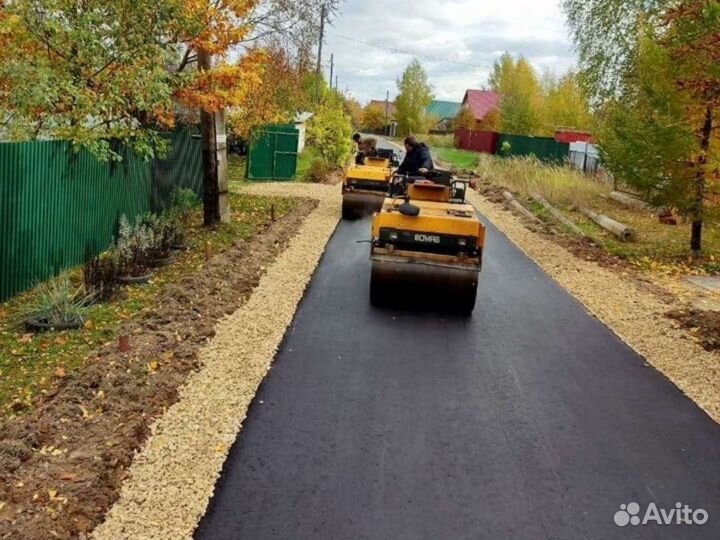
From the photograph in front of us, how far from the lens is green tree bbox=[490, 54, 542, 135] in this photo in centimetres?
5394

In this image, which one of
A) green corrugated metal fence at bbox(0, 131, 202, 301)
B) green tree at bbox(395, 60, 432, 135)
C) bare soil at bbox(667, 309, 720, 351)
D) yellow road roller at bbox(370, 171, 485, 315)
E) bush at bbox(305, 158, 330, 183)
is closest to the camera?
green corrugated metal fence at bbox(0, 131, 202, 301)

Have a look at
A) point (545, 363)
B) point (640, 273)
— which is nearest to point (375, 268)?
point (545, 363)

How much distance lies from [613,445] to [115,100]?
280 inches

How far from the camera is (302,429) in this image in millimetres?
5391

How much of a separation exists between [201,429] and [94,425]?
78 centimetres

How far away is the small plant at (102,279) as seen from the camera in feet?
27.7

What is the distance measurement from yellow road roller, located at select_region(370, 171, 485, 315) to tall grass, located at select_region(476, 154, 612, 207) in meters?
14.0

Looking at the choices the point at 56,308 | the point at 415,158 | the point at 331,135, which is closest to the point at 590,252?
the point at 415,158

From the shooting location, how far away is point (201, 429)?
5316 mm

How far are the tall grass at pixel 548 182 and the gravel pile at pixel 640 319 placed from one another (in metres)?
8.72

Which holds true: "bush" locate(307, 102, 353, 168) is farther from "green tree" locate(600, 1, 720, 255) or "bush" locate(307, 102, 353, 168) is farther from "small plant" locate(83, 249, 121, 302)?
"small plant" locate(83, 249, 121, 302)

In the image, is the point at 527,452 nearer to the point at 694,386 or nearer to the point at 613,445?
the point at 613,445

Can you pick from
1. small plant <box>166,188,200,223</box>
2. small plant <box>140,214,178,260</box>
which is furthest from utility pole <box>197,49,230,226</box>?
small plant <box>140,214,178,260</box>

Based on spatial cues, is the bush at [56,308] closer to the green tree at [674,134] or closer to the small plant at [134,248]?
the small plant at [134,248]
